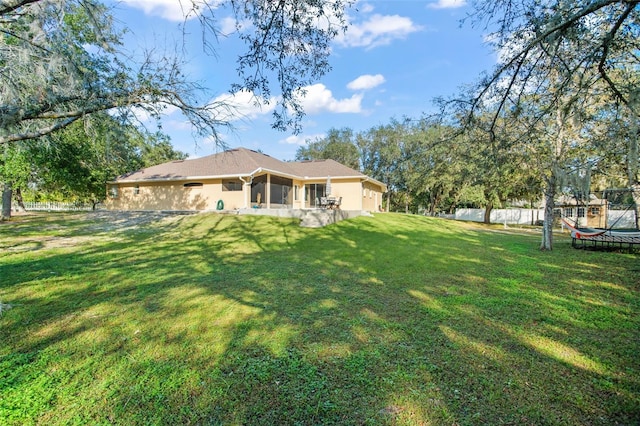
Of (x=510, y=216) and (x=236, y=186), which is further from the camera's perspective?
(x=510, y=216)

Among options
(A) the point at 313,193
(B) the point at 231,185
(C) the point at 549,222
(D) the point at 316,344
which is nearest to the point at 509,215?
(A) the point at 313,193

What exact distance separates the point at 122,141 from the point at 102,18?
7.83 feet

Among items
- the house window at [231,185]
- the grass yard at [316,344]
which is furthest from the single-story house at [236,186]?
the grass yard at [316,344]

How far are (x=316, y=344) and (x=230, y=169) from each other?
1604cm

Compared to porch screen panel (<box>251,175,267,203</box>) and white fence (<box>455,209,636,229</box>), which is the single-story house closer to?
porch screen panel (<box>251,175,267,203</box>)

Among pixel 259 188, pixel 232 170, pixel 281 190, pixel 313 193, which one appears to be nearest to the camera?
pixel 232 170

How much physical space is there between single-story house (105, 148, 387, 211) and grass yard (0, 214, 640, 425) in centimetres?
1088

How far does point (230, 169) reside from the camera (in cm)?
1784

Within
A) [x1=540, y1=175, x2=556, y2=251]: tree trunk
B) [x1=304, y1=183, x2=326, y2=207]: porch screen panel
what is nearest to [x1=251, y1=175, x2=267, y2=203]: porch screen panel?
[x1=304, y1=183, x2=326, y2=207]: porch screen panel

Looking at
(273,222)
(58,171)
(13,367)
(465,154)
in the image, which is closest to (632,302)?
(465,154)

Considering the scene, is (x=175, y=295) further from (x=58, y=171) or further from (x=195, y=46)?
(x=58, y=171)

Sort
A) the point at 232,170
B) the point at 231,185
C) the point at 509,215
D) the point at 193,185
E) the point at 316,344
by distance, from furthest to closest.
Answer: the point at 509,215
the point at 193,185
the point at 231,185
the point at 232,170
the point at 316,344

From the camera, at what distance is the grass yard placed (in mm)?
2246

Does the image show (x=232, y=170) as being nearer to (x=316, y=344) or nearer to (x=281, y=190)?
(x=281, y=190)
